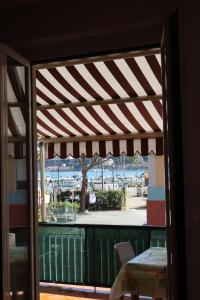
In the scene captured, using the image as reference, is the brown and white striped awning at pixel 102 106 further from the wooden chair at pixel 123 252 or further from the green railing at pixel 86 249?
the wooden chair at pixel 123 252

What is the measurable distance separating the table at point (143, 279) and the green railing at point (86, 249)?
129 cm

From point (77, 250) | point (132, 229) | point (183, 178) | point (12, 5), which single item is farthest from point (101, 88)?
point (183, 178)

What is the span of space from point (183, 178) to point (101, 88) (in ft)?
11.0

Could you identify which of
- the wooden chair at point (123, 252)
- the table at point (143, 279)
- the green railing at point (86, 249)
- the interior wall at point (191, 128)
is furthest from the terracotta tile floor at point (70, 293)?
the interior wall at point (191, 128)

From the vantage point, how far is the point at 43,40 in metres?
2.46

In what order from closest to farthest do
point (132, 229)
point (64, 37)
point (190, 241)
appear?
1. point (190, 241)
2. point (64, 37)
3. point (132, 229)

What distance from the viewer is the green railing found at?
4898mm

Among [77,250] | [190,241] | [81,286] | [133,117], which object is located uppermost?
[133,117]

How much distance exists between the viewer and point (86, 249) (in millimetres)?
5215

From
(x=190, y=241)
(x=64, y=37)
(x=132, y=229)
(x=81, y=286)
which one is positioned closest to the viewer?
(x=190, y=241)

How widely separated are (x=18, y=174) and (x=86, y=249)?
2946 millimetres

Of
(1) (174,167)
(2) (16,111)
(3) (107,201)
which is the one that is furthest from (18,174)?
(3) (107,201)

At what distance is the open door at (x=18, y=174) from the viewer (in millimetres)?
2379

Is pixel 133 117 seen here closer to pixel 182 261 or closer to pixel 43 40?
pixel 43 40
